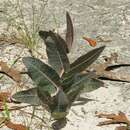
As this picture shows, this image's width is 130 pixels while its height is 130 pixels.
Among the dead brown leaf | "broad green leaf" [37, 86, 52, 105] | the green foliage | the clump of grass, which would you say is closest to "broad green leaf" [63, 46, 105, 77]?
the green foliage

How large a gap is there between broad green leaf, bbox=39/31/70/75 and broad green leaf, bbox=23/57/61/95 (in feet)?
0.18

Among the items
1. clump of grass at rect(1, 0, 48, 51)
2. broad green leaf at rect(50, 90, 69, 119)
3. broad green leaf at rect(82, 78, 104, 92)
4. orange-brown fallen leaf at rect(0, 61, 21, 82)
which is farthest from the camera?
clump of grass at rect(1, 0, 48, 51)

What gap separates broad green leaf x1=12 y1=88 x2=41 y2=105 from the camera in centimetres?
214

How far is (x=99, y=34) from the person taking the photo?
276 centimetres

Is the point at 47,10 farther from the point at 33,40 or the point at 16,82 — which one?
the point at 16,82

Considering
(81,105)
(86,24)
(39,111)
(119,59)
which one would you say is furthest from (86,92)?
(86,24)

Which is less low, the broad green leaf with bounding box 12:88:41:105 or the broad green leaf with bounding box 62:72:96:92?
the broad green leaf with bounding box 62:72:96:92

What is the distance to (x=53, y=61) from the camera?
2166 millimetres

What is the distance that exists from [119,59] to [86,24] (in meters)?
0.38

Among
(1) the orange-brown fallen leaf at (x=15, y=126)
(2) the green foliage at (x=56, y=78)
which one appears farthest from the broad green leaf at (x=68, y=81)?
(1) the orange-brown fallen leaf at (x=15, y=126)

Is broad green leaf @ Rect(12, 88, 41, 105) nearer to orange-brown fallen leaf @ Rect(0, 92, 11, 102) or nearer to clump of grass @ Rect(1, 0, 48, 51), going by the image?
orange-brown fallen leaf @ Rect(0, 92, 11, 102)

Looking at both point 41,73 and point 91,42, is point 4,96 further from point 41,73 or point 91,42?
point 91,42

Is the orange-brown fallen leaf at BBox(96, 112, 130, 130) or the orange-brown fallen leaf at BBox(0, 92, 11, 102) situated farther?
the orange-brown fallen leaf at BBox(0, 92, 11, 102)

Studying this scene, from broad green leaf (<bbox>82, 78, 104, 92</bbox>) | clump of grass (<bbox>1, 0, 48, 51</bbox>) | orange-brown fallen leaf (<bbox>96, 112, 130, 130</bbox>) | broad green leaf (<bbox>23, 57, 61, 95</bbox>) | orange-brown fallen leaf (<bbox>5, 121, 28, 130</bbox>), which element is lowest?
orange-brown fallen leaf (<bbox>5, 121, 28, 130</bbox>)
